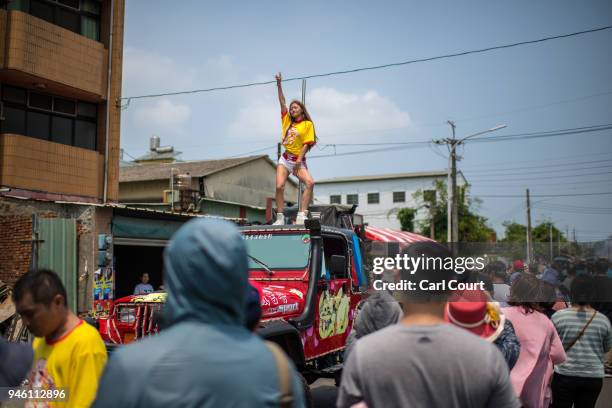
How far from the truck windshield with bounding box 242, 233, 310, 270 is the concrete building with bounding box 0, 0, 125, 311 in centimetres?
885

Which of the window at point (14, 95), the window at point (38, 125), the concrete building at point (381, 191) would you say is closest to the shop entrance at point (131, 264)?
the window at point (38, 125)

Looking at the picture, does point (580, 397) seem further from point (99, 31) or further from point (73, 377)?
point (99, 31)

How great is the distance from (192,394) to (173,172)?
84.3ft

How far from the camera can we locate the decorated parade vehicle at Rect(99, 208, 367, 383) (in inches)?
266

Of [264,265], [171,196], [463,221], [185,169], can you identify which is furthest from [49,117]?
[463,221]

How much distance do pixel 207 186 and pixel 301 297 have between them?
2185 centimetres

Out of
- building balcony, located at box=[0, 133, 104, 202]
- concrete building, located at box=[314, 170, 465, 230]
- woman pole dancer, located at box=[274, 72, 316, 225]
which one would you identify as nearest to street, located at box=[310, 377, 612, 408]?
woman pole dancer, located at box=[274, 72, 316, 225]

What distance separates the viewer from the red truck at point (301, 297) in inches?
266

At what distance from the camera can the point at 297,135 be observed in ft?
31.7

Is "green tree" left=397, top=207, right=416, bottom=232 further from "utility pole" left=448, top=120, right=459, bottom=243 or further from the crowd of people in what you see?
the crowd of people

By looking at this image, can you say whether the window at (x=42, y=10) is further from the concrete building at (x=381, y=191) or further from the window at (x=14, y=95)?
the concrete building at (x=381, y=191)

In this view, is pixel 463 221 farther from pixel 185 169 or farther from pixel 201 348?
pixel 201 348

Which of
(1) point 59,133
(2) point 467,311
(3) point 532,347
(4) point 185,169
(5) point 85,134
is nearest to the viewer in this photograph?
(2) point 467,311

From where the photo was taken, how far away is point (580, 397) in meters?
5.43
